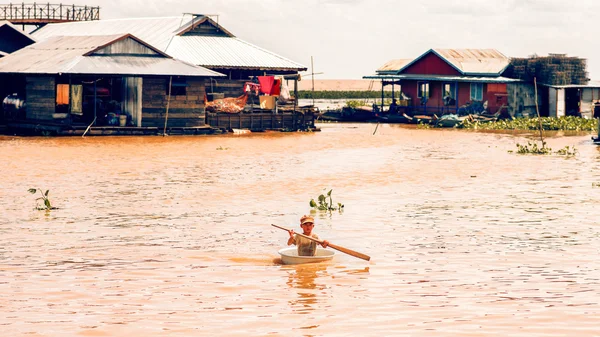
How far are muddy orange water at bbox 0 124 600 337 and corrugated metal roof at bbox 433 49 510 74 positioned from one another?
951 inches

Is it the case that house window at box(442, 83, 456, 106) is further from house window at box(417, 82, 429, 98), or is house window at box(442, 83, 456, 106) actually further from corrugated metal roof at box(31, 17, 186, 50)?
corrugated metal roof at box(31, 17, 186, 50)

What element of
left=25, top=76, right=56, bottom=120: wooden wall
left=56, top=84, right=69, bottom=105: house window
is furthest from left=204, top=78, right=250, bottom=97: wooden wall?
left=25, top=76, right=56, bottom=120: wooden wall

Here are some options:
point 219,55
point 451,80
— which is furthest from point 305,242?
point 451,80

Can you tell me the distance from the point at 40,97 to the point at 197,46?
37.2 ft

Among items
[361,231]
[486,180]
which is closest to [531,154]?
[486,180]

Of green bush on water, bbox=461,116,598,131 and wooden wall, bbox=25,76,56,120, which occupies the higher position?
wooden wall, bbox=25,76,56,120

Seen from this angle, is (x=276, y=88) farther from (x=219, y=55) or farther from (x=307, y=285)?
(x=307, y=285)

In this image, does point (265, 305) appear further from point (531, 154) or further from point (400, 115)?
point (400, 115)

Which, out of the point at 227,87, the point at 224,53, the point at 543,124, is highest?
the point at 224,53

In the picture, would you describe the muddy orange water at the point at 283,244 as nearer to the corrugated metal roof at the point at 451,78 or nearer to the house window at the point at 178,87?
the house window at the point at 178,87

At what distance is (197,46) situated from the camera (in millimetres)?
48156

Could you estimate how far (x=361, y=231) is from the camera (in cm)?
1545

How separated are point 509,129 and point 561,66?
608 centimetres

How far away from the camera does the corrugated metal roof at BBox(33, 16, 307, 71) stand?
152ft
